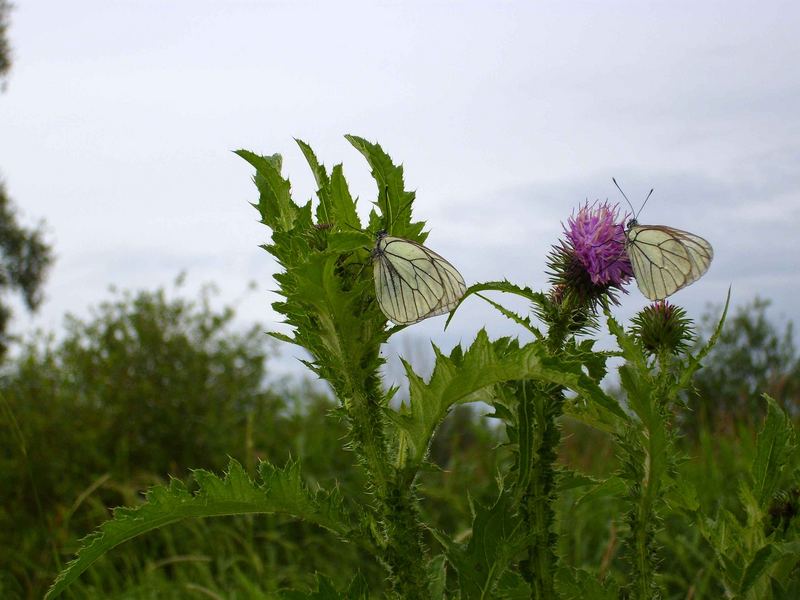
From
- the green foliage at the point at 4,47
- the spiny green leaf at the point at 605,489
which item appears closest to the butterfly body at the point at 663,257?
the spiny green leaf at the point at 605,489

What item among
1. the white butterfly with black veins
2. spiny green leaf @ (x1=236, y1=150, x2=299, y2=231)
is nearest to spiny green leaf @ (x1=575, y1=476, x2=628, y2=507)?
the white butterfly with black veins

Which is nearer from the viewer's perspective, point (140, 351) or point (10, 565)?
point (10, 565)

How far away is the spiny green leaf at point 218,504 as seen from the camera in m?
2.20

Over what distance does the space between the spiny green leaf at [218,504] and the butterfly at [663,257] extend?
1.28 m

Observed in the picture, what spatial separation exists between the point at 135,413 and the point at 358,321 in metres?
8.38

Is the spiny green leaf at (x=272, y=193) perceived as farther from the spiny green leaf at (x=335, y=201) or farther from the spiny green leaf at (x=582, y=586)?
the spiny green leaf at (x=582, y=586)

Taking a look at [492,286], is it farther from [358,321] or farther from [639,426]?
[639,426]

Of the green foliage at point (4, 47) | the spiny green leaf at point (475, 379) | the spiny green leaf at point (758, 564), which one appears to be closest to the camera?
the spiny green leaf at point (475, 379)

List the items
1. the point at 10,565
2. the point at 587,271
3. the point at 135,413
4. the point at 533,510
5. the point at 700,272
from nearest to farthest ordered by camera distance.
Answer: the point at 533,510 < the point at 587,271 < the point at 700,272 < the point at 10,565 < the point at 135,413

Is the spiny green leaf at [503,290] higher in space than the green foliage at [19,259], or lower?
lower

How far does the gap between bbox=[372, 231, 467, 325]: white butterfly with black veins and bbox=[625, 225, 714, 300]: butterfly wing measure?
625 millimetres

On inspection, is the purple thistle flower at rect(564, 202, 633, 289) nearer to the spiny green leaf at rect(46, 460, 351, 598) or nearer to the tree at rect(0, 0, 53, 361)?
the spiny green leaf at rect(46, 460, 351, 598)

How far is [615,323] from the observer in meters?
2.41

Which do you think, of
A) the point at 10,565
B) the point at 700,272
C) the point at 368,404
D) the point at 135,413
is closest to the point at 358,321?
the point at 368,404
